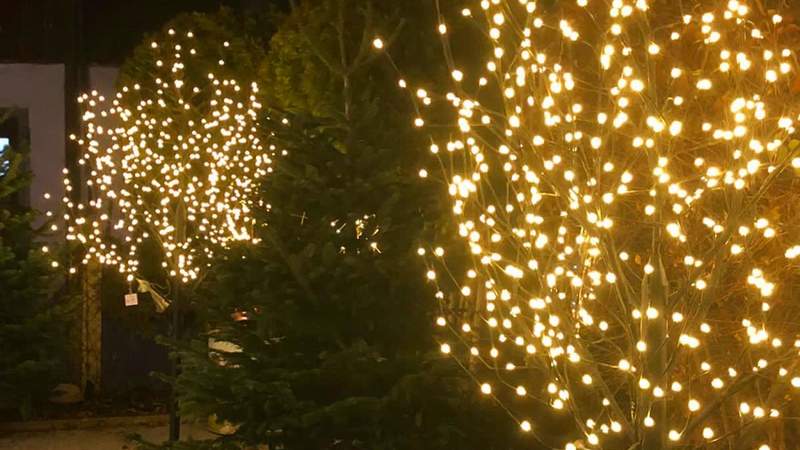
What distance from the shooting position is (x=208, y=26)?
55.6 feet

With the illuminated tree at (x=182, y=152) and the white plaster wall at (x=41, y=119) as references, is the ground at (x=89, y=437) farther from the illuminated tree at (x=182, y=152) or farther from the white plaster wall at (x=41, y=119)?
the white plaster wall at (x=41, y=119)

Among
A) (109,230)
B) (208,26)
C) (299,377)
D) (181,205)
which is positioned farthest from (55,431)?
(299,377)

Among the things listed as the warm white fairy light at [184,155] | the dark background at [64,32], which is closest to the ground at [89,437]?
the warm white fairy light at [184,155]

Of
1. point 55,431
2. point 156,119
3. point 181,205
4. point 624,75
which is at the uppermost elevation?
point 156,119

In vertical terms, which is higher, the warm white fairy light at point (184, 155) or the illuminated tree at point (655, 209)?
the warm white fairy light at point (184, 155)

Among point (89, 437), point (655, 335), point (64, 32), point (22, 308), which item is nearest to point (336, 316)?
point (655, 335)

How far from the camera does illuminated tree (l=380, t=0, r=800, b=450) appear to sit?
5.37m

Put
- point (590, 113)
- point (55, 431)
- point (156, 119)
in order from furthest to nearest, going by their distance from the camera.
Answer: point (55, 431) < point (156, 119) < point (590, 113)

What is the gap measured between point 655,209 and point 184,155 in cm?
1030

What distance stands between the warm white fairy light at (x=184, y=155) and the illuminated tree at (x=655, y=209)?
25.8 ft

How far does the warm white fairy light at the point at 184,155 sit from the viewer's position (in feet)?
48.4

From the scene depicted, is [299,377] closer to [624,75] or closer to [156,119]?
[624,75]

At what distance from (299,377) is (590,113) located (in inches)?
107

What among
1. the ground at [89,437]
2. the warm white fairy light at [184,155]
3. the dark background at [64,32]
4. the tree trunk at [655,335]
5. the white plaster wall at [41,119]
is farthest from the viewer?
the dark background at [64,32]
